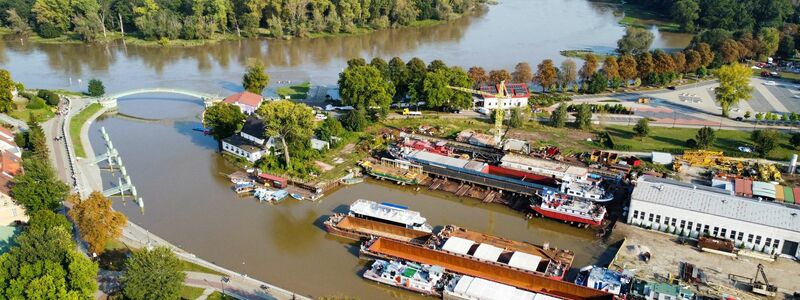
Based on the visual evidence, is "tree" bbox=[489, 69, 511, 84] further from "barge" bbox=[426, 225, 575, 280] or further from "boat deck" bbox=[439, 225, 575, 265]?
"barge" bbox=[426, 225, 575, 280]

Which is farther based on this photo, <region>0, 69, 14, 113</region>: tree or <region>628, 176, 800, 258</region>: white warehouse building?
<region>0, 69, 14, 113</region>: tree

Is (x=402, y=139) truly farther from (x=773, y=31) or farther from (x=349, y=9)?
(x=773, y=31)

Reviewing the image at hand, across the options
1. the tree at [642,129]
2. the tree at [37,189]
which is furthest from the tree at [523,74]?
the tree at [37,189]

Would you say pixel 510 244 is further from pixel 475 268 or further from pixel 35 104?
pixel 35 104

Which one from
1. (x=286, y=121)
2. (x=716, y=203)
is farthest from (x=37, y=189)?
(x=716, y=203)

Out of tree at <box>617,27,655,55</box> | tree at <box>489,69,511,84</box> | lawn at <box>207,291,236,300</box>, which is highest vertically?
tree at <box>617,27,655,55</box>

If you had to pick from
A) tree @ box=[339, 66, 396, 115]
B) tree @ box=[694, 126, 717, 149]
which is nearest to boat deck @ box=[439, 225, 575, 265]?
tree @ box=[694, 126, 717, 149]

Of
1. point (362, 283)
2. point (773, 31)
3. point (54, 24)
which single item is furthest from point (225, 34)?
point (773, 31)
